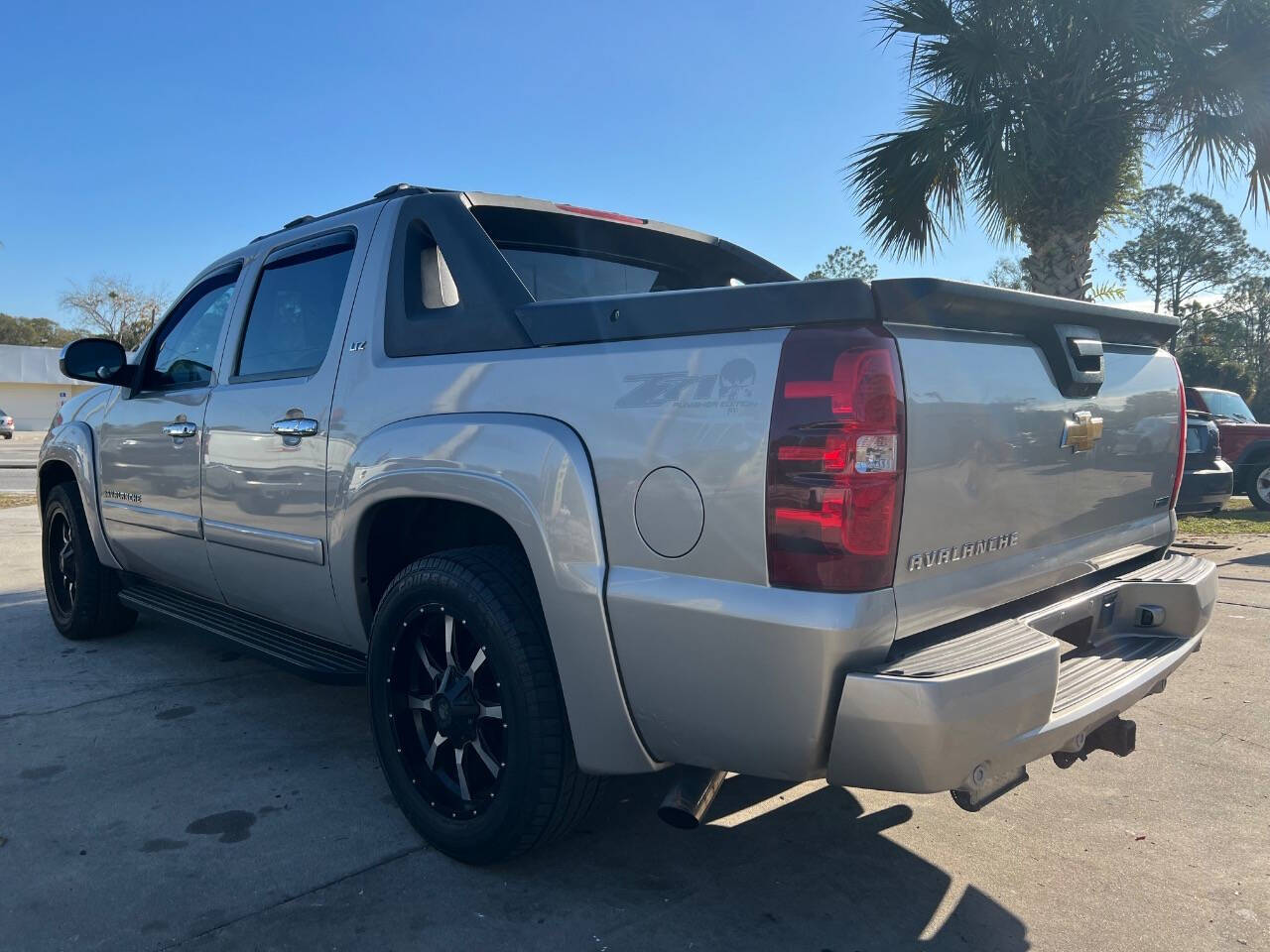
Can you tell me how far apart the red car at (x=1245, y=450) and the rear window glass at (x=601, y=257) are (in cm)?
997

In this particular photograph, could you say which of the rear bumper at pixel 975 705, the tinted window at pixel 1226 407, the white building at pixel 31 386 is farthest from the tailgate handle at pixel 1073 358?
the white building at pixel 31 386

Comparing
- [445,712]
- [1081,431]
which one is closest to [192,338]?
[445,712]

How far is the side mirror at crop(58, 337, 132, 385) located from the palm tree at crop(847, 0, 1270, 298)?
8323mm

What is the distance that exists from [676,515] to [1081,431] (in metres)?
1.21

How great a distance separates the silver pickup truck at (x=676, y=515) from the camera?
2.08 m

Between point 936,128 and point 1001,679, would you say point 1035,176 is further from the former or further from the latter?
point 1001,679

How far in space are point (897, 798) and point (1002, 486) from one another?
1433 millimetres

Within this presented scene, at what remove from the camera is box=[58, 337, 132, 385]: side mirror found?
444 centimetres

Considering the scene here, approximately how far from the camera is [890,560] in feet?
6.91

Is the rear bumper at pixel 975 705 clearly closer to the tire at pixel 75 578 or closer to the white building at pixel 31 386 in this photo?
the tire at pixel 75 578

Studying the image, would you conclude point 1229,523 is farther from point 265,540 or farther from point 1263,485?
point 265,540

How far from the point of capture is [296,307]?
3.69m

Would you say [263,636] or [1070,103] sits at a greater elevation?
[1070,103]

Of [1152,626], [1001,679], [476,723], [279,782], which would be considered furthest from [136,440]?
[1152,626]
